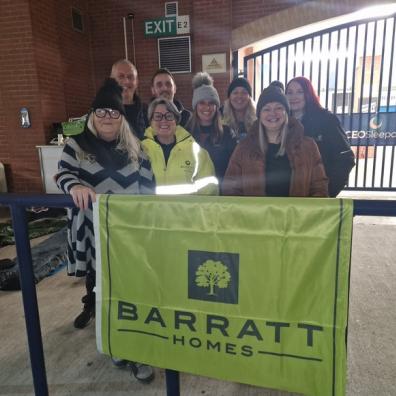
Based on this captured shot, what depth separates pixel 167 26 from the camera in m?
5.94

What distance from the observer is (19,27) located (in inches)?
195

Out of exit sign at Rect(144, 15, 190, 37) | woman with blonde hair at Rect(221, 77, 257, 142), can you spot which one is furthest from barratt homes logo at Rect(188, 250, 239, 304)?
exit sign at Rect(144, 15, 190, 37)

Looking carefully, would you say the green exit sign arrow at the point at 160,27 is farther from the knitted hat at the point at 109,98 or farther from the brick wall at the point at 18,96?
the knitted hat at the point at 109,98

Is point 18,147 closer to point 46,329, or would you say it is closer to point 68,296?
point 68,296

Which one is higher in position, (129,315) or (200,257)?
(200,257)

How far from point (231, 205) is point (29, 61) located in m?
5.14

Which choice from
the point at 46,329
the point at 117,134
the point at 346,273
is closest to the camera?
the point at 346,273

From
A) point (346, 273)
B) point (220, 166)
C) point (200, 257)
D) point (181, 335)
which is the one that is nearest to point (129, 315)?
point (181, 335)

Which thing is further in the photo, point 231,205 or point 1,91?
point 1,91

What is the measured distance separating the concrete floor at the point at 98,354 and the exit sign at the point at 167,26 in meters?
4.54

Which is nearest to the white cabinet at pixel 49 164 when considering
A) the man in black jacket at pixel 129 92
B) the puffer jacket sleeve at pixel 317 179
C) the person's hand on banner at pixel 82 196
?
the man in black jacket at pixel 129 92

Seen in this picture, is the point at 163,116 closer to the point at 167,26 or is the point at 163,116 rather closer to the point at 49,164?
the point at 49,164

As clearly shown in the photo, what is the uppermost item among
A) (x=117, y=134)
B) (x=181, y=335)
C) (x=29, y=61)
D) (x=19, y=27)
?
(x=19, y=27)

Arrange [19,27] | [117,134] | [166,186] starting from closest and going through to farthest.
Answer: [117,134], [166,186], [19,27]
